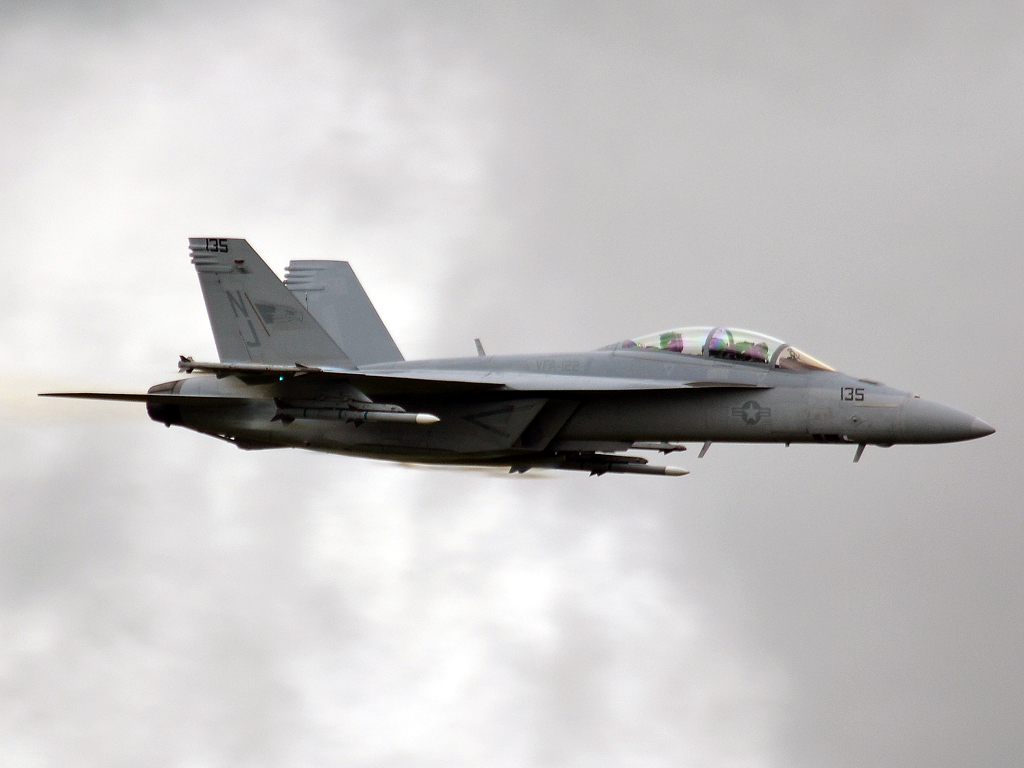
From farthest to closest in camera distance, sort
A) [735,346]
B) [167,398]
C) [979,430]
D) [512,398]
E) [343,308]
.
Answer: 1. [343,308]
2. [167,398]
3. [512,398]
4. [735,346]
5. [979,430]

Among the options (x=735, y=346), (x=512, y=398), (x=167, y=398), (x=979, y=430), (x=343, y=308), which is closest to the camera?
(x=979, y=430)

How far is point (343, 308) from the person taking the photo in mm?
27250

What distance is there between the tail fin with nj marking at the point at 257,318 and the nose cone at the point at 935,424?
9.45 metres

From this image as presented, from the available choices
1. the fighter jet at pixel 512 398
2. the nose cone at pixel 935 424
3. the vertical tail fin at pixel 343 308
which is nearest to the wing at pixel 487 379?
the fighter jet at pixel 512 398

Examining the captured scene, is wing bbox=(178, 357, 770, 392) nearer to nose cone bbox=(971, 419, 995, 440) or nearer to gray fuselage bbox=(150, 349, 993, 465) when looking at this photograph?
gray fuselage bbox=(150, 349, 993, 465)

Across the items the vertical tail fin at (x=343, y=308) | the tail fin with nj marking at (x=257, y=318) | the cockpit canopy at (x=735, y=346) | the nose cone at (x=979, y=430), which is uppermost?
the vertical tail fin at (x=343, y=308)

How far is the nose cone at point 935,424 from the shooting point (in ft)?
64.3

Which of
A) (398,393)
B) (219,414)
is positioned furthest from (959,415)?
(219,414)

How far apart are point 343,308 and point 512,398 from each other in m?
6.35

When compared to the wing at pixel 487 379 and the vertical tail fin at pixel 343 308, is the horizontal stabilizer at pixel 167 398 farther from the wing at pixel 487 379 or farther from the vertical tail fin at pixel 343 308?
the vertical tail fin at pixel 343 308

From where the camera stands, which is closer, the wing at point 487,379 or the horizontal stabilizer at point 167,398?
the wing at point 487,379

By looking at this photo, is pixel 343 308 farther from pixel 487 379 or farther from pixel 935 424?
pixel 935 424

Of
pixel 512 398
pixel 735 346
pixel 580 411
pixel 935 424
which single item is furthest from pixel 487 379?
pixel 935 424

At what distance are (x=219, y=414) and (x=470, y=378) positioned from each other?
14.2 feet
